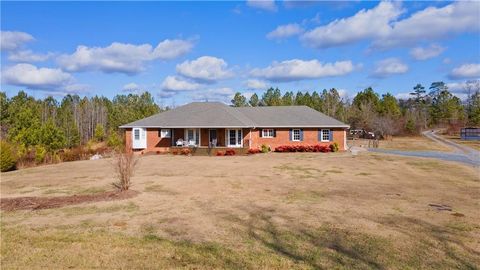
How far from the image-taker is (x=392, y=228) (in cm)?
870

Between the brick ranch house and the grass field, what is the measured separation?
61.0ft

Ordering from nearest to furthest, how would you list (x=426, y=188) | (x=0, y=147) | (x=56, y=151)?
1. (x=426, y=188)
2. (x=0, y=147)
3. (x=56, y=151)

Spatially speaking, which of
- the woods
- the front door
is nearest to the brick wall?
the front door

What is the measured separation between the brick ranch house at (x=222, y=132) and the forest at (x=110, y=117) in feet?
19.3

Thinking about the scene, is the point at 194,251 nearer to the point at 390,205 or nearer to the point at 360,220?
the point at 360,220

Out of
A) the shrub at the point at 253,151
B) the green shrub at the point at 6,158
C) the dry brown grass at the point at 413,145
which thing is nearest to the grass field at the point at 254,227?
the green shrub at the point at 6,158

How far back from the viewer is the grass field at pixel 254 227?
6648 mm

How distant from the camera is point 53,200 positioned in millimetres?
12250

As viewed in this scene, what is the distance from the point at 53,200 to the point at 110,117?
180 ft

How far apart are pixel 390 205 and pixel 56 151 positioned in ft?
105

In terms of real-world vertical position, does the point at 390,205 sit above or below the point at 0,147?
below

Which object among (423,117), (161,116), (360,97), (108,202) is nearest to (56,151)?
(161,116)

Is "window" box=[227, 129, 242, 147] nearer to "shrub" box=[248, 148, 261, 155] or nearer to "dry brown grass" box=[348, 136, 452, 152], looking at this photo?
"shrub" box=[248, 148, 261, 155]

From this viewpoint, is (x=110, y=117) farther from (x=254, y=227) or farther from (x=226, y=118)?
(x=254, y=227)
